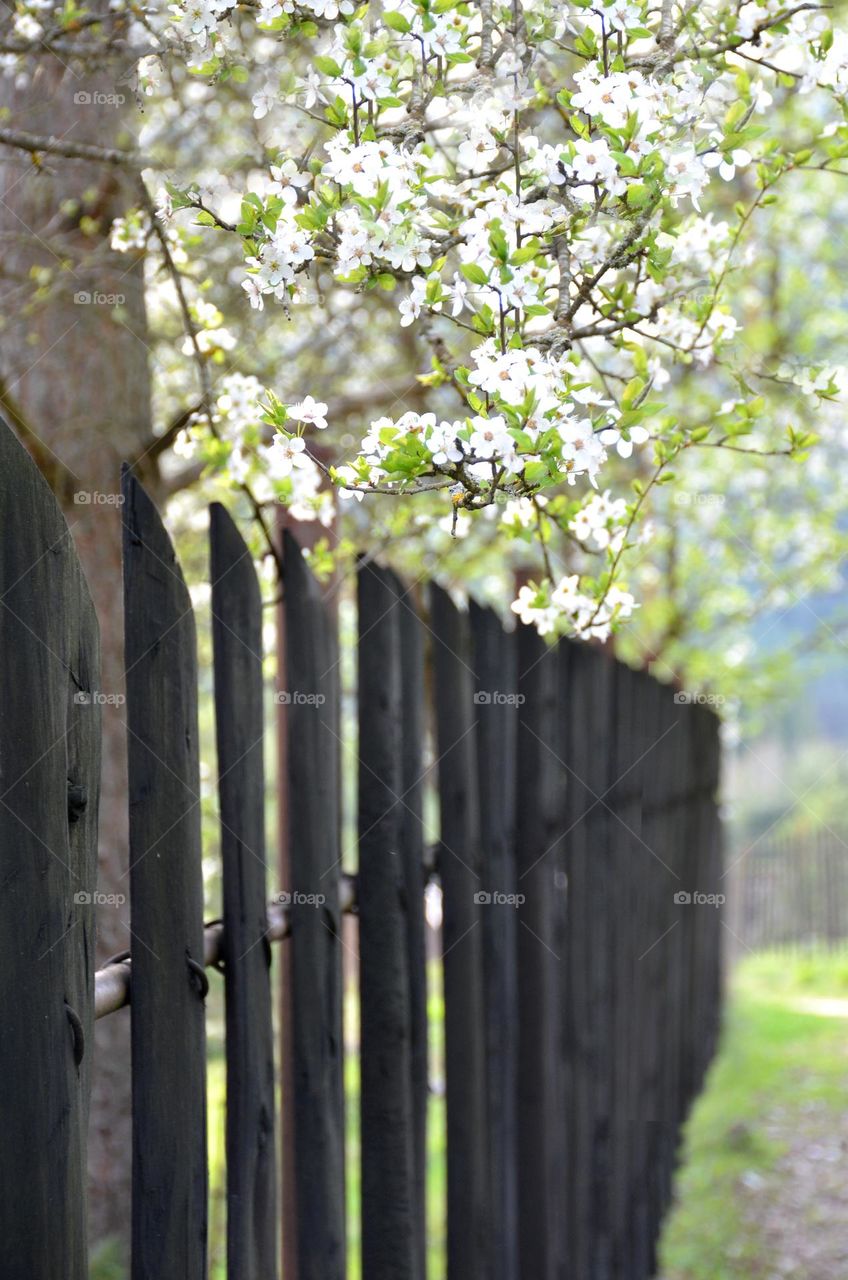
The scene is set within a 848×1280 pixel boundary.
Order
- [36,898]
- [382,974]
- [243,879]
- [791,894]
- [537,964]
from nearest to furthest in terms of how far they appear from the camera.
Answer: [36,898]
[243,879]
[382,974]
[537,964]
[791,894]

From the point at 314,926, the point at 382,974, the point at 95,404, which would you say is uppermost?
the point at 95,404

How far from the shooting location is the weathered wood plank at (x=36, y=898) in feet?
4.22

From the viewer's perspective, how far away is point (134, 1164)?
1.55 meters

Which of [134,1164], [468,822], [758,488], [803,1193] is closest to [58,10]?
[468,822]

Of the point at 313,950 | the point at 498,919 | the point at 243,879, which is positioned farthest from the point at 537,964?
the point at 243,879

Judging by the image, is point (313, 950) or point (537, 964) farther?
point (537, 964)

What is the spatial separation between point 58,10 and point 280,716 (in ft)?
4.94

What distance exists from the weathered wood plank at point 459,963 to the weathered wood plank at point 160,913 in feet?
3.00

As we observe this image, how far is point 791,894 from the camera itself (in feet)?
51.1

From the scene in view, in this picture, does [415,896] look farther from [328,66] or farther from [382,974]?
[328,66]

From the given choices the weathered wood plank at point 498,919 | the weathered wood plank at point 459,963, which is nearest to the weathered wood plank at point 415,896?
the weathered wood plank at point 459,963

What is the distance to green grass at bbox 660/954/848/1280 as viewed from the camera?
4668 mm

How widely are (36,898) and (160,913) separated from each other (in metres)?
0.28

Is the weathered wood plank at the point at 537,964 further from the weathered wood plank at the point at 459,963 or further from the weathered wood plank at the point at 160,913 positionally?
the weathered wood plank at the point at 160,913
